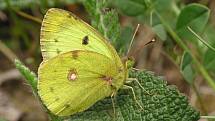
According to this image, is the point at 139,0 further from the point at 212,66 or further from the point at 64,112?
the point at 64,112

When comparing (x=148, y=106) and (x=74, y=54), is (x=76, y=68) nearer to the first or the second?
(x=74, y=54)

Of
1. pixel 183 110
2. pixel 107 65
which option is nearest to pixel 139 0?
pixel 107 65

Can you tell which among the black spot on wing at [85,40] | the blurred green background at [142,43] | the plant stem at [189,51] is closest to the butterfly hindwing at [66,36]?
the black spot on wing at [85,40]

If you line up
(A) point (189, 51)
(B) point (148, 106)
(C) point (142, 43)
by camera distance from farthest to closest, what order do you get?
(C) point (142, 43), (A) point (189, 51), (B) point (148, 106)

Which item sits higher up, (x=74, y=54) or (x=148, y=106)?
(x=74, y=54)

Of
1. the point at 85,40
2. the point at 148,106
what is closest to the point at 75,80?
the point at 85,40

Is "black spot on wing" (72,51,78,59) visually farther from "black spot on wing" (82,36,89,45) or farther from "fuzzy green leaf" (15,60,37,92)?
"fuzzy green leaf" (15,60,37,92)

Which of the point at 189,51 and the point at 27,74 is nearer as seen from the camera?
the point at 27,74

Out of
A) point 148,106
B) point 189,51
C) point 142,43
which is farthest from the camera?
point 142,43
